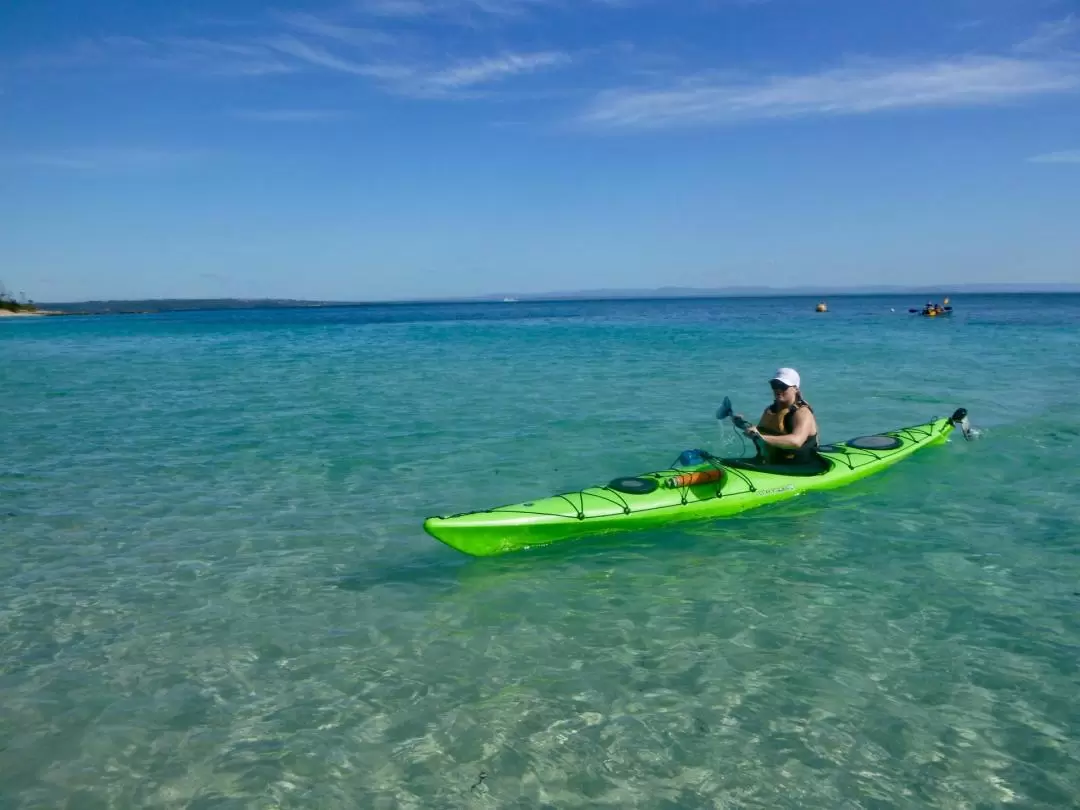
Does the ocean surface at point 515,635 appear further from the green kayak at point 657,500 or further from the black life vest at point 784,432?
the black life vest at point 784,432

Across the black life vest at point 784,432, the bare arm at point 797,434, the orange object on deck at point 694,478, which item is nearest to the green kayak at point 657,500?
the orange object on deck at point 694,478

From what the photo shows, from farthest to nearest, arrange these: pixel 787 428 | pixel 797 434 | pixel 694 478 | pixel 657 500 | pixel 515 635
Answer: pixel 787 428 → pixel 797 434 → pixel 694 478 → pixel 657 500 → pixel 515 635

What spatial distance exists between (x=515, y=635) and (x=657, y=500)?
2.62 meters

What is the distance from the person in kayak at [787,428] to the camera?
8875 mm

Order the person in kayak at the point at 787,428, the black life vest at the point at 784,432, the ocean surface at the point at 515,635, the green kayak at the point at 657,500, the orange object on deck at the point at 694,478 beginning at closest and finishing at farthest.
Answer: the ocean surface at the point at 515,635 → the green kayak at the point at 657,500 → the orange object on deck at the point at 694,478 → the person in kayak at the point at 787,428 → the black life vest at the point at 784,432

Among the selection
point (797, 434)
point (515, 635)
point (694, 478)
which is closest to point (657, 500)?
point (694, 478)

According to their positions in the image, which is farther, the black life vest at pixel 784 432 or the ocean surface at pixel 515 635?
the black life vest at pixel 784 432

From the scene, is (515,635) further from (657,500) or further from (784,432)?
(784,432)

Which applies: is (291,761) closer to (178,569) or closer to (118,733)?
(118,733)

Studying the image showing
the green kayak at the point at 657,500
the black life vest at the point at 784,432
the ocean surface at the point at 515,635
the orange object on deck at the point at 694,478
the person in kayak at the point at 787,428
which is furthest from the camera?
the black life vest at the point at 784,432

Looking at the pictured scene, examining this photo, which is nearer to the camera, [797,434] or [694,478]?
[694,478]

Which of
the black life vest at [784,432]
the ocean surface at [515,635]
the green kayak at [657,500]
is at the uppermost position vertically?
the black life vest at [784,432]

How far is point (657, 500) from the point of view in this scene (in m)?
7.97

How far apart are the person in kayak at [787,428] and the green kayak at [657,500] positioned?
196 millimetres
